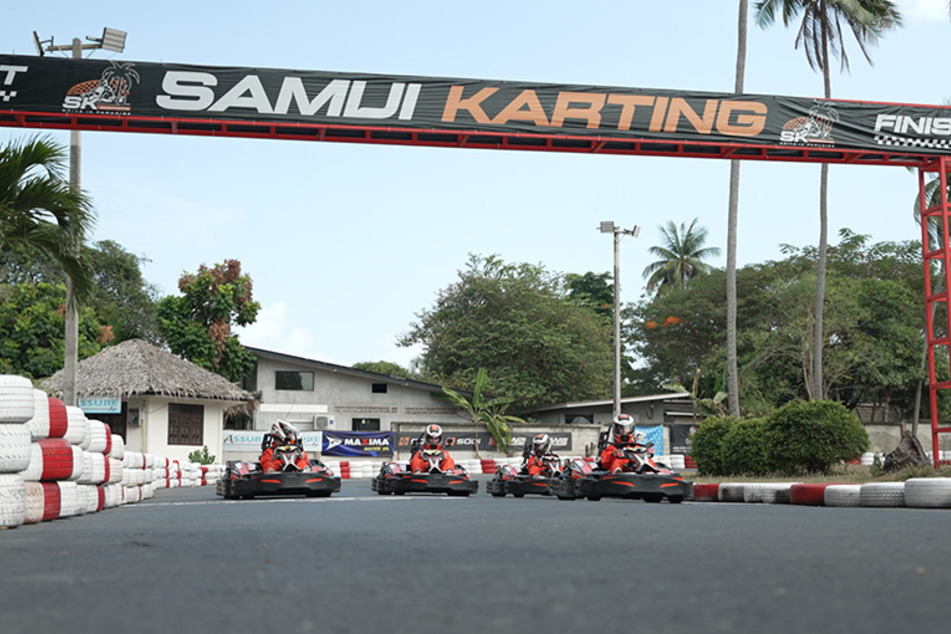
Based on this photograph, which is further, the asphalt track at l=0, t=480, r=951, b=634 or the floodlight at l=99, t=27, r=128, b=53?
the floodlight at l=99, t=27, r=128, b=53

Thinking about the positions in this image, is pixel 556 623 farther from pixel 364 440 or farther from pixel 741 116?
pixel 364 440

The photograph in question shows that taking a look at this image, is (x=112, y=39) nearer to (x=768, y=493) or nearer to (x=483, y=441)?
(x=768, y=493)

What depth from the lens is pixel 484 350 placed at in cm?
4681

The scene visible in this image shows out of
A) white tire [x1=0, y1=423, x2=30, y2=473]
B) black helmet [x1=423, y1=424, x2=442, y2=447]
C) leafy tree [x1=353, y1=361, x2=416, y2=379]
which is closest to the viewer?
white tire [x1=0, y1=423, x2=30, y2=473]

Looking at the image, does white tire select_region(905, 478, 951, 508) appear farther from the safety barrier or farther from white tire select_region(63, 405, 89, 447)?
white tire select_region(63, 405, 89, 447)

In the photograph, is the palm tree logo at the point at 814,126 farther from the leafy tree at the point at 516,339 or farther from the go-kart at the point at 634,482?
the leafy tree at the point at 516,339

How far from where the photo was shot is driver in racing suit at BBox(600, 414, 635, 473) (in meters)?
15.7

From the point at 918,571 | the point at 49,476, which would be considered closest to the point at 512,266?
the point at 49,476

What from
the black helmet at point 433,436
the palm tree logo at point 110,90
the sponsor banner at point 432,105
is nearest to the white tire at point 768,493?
the sponsor banner at point 432,105

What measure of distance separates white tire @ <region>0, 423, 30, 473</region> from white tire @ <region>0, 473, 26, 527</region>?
8cm

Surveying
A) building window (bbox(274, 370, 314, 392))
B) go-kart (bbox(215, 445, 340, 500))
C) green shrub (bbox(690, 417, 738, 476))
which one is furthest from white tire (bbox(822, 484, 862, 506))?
building window (bbox(274, 370, 314, 392))

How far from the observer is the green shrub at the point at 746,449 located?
20.6 meters

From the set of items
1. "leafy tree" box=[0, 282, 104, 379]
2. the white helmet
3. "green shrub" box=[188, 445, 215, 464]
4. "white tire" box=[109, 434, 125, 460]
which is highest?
"leafy tree" box=[0, 282, 104, 379]

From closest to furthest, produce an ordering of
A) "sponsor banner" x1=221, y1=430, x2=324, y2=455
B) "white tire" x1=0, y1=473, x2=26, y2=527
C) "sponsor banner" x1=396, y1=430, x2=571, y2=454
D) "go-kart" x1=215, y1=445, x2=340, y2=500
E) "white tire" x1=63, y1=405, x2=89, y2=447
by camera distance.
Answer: "white tire" x1=0, y1=473, x2=26, y2=527 < "white tire" x1=63, y1=405, x2=89, y2=447 < "go-kart" x1=215, y1=445, x2=340, y2=500 < "sponsor banner" x1=221, y1=430, x2=324, y2=455 < "sponsor banner" x1=396, y1=430, x2=571, y2=454
